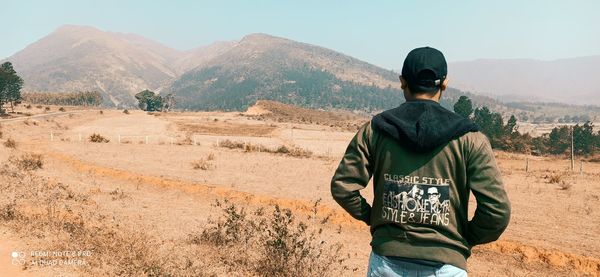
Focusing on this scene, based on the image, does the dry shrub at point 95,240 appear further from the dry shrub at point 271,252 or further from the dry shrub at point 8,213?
the dry shrub at point 271,252

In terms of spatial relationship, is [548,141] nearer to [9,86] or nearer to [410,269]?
[410,269]

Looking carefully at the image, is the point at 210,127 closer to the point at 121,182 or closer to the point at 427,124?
the point at 121,182

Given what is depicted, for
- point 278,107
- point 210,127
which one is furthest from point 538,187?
point 278,107

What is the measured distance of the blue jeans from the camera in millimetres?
2570

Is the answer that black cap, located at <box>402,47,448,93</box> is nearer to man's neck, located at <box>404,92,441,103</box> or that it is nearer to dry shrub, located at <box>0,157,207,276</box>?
man's neck, located at <box>404,92,441,103</box>

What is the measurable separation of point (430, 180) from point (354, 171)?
47 cm

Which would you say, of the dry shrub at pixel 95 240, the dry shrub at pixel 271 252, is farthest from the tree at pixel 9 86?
the dry shrub at pixel 271 252

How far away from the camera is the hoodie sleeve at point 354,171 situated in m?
2.74

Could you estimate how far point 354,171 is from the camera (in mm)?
2758

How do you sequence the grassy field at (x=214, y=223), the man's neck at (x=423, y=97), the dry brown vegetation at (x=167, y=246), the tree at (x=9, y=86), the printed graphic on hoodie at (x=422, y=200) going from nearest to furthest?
the printed graphic on hoodie at (x=422, y=200) → the man's neck at (x=423, y=97) → the dry brown vegetation at (x=167, y=246) → the grassy field at (x=214, y=223) → the tree at (x=9, y=86)

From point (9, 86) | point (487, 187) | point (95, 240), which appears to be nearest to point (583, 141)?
point (95, 240)

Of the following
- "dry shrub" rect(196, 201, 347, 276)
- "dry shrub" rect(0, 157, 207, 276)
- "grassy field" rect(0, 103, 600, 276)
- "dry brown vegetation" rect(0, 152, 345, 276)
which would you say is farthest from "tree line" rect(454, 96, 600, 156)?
"dry shrub" rect(0, 157, 207, 276)

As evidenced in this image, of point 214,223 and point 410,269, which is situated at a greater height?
point 410,269

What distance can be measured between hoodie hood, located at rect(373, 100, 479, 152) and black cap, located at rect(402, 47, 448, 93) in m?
0.11
